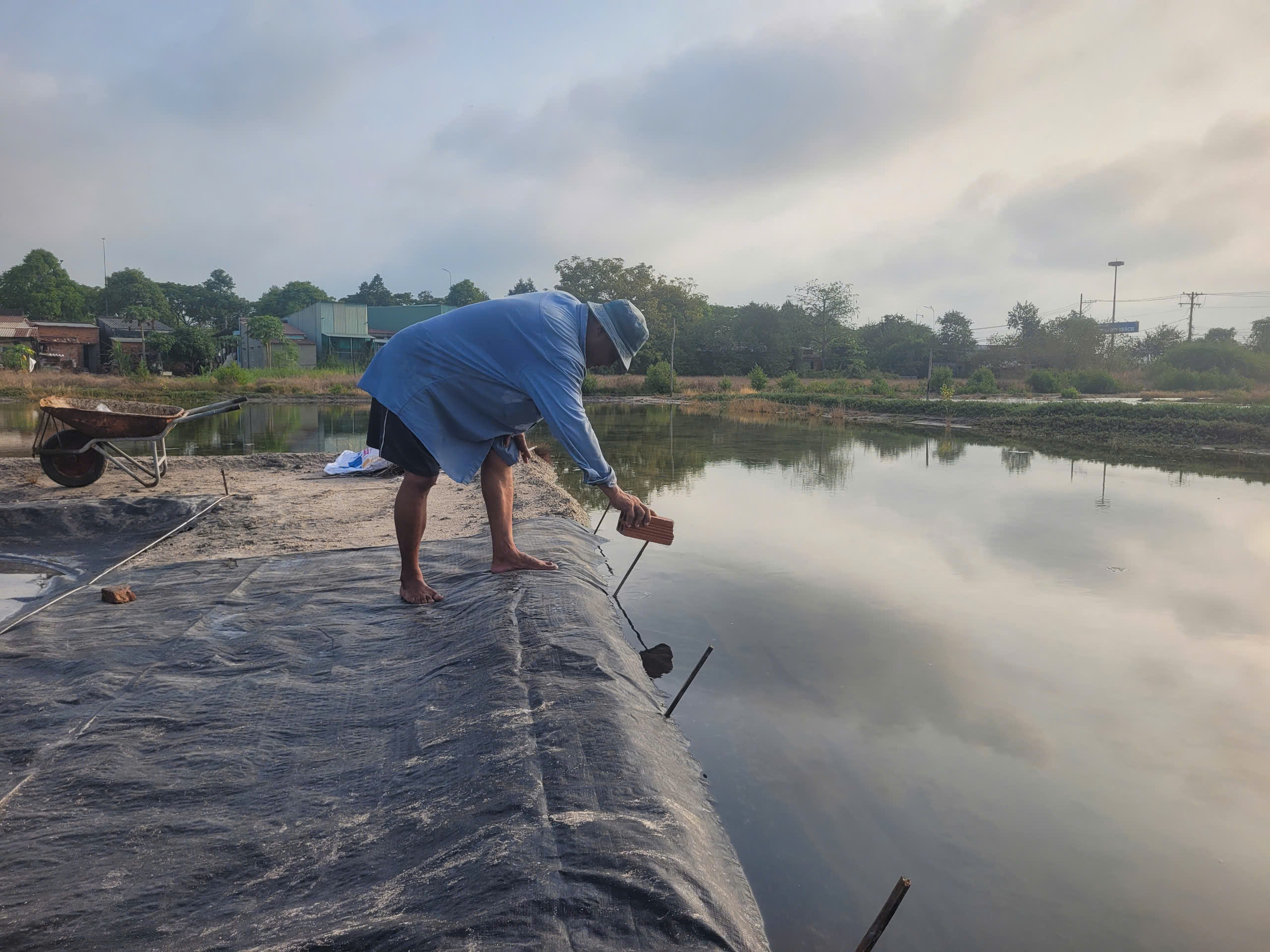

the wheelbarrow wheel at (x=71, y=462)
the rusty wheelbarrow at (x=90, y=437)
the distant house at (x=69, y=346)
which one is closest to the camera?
the rusty wheelbarrow at (x=90, y=437)

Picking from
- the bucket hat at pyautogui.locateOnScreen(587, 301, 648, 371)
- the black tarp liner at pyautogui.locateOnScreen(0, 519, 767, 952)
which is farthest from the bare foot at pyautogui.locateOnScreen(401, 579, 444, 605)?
the bucket hat at pyautogui.locateOnScreen(587, 301, 648, 371)

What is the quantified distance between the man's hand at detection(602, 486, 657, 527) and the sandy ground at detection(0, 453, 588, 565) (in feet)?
5.57

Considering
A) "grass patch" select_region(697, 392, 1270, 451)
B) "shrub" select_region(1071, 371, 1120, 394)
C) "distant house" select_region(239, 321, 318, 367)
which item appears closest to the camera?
"grass patch" select_region(697, 392, 1270, 451)

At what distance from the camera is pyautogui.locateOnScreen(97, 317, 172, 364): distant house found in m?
33.6

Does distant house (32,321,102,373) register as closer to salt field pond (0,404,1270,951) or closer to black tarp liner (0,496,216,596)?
black tarp liner (0,496,216,596)

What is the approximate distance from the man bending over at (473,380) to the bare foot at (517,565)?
27 cm

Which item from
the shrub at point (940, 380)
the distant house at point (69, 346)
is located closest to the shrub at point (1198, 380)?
the shrub at point (940, 380)

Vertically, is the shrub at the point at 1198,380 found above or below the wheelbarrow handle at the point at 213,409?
above

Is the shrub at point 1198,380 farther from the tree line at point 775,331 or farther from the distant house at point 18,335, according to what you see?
the distant house at point 18,335

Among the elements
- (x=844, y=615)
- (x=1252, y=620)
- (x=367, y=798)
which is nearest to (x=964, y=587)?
(x=844, y=615)

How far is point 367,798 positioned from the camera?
5.32ft

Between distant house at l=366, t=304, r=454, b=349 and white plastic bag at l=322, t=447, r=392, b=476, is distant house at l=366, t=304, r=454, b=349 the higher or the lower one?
the higher one

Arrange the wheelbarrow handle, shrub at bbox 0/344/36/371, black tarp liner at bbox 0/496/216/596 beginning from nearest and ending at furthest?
black tarp liner at bbox 0/496/216/596 → the wheelbarrow handle → shrub at bbox 0/344/36/371

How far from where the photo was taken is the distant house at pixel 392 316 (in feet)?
143
